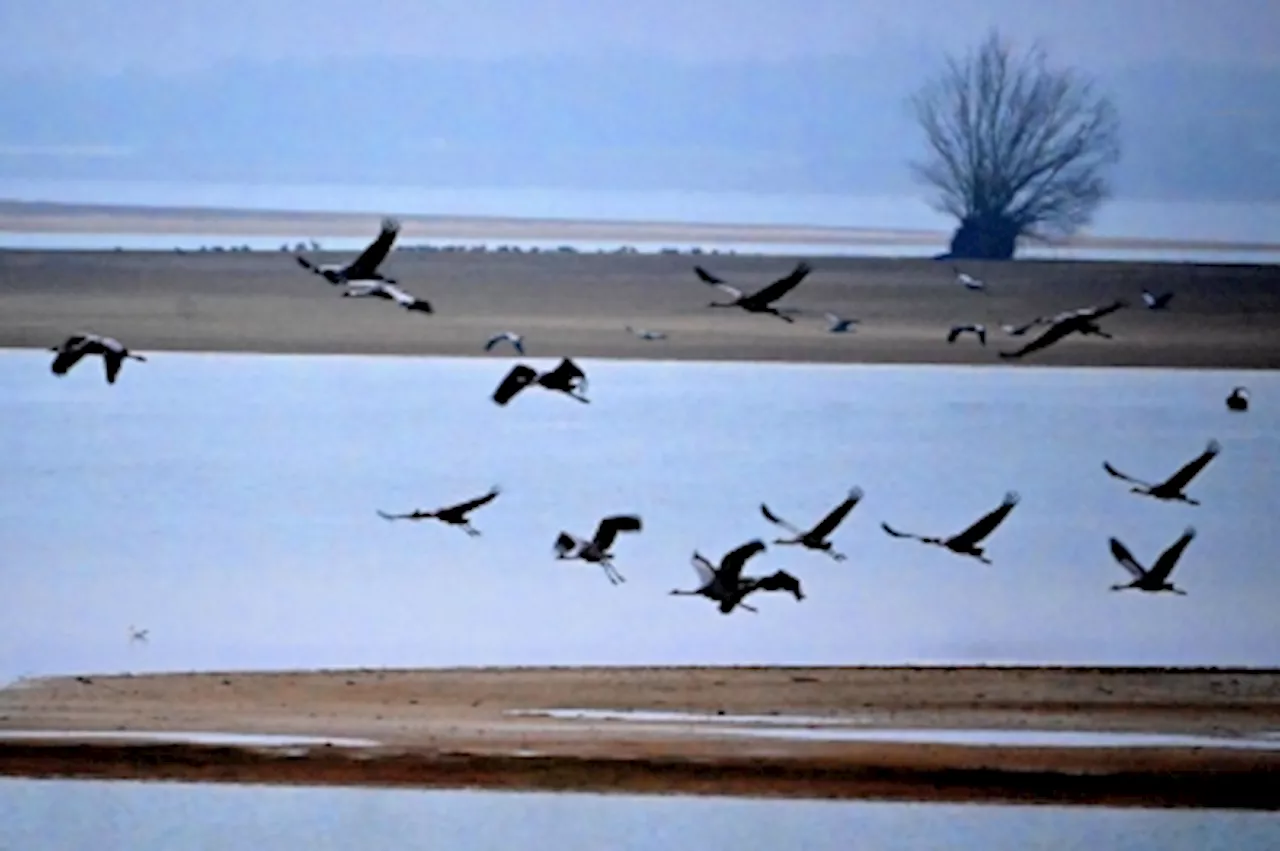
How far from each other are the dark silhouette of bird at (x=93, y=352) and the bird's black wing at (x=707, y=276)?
2.37 ft

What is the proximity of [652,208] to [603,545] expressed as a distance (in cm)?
44

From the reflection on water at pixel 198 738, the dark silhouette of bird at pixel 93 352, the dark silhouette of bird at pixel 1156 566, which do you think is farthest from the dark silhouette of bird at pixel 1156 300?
the dark silhouette of bird at pixel 93 352

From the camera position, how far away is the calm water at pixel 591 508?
2793mm

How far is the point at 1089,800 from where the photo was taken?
109 inches

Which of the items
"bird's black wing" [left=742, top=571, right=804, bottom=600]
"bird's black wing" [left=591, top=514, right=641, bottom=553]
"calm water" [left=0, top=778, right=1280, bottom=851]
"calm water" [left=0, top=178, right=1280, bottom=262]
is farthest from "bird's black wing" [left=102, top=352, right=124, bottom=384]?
"bird's black wing" [left=742, top=571, right=804, bottom=600]

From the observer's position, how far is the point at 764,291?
2.81 m

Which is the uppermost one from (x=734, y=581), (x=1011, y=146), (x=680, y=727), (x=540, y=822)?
(x=1011, y=146)

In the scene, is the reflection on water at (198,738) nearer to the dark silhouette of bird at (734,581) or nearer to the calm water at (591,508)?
the calm water at (591,508)

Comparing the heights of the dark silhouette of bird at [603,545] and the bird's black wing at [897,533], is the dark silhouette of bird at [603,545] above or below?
below

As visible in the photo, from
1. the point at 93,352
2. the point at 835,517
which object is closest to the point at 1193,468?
the point at 835,517

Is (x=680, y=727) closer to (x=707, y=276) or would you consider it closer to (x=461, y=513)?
(x=461, y=513)

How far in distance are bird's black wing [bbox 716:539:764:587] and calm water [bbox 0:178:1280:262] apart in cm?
38

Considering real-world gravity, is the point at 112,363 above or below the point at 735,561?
above

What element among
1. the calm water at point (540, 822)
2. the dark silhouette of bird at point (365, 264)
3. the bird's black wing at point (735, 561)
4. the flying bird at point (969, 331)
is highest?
the dark silhouette of bird at point (365, 264)
